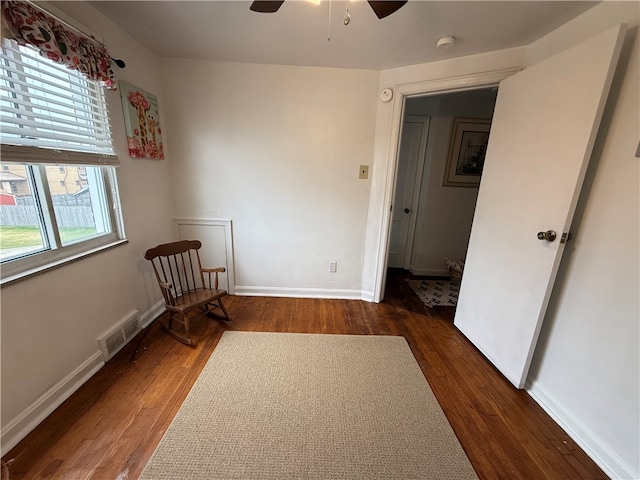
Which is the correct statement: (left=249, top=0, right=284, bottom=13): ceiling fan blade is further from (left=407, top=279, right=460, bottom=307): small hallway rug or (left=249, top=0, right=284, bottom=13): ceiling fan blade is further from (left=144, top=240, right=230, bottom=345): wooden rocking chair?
(left=407, top=279, right=460, bottom=307): small hallway rug

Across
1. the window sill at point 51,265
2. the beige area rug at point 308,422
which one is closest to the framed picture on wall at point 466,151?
the beige area rug at point 308,422

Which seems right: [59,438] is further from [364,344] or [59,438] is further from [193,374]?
[364,344]

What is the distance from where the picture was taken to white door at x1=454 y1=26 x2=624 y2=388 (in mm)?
1272

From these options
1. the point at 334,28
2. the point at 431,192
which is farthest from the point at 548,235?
the point at 431,192

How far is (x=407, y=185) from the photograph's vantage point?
3.44 meters

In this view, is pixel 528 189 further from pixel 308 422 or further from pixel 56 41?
pixel 56 41

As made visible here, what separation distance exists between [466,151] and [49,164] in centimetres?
386

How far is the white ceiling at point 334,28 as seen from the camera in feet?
4.65

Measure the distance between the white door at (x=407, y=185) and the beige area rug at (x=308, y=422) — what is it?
6.29 ft

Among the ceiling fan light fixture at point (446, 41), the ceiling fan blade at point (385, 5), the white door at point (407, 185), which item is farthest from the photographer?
the white door at point (407, 185)

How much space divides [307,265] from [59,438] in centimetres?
202

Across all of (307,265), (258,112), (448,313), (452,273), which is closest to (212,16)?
(258,112)

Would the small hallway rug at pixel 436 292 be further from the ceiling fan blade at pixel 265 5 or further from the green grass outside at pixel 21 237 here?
the green grass outside at pixel 21 237

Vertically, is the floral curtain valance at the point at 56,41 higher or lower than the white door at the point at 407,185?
higher
